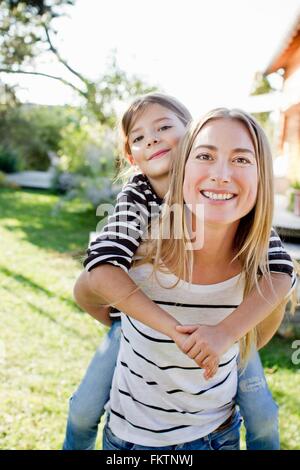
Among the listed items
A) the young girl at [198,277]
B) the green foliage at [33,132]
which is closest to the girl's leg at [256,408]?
the young girl at [198,277]

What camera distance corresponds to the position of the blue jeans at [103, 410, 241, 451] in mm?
1561

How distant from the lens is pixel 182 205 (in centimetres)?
145

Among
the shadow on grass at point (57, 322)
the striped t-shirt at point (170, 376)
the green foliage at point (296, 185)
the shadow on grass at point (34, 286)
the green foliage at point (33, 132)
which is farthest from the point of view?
the green foliage at point (33, 132)

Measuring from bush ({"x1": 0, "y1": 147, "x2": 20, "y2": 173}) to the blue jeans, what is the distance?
21.2 meters

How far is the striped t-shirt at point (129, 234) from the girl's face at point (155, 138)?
3.4 inches

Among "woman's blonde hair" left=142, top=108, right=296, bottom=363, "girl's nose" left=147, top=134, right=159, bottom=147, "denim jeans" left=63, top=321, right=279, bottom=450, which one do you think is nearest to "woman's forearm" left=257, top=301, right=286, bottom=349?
"denim jeans" left=63, top=321, right=279, bottom=450

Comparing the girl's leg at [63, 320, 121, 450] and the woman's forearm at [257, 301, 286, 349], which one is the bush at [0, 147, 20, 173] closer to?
the girl's leg at [63, 320, 121, 450]

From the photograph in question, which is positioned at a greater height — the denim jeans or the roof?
the roof

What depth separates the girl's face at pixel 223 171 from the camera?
4.32ft

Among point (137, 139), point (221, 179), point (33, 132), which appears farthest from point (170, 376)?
point (33, 132)

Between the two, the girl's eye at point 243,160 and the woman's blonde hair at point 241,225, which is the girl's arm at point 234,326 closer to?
the woman's blonde hair at point 241,225

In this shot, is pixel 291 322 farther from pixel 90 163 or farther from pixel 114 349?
pixel 90 163
